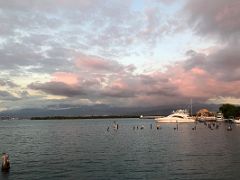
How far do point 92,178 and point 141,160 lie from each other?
19602 mm

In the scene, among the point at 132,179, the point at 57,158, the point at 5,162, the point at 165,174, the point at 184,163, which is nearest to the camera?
the point at 132,179

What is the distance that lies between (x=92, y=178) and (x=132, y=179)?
558 cm

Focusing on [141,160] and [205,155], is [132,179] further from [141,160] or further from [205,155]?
[205,155]

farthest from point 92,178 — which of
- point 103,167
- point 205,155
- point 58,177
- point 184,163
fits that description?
point 205,155

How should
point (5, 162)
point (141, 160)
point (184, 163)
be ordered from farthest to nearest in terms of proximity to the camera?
point (141, 160)
point (184, 163)
point (5, 162)

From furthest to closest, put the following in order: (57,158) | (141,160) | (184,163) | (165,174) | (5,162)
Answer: (57,158) < (141,160) < (184,163) < (5,162) < (165,174)

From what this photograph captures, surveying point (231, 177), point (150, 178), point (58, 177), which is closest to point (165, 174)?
point (150, 178)

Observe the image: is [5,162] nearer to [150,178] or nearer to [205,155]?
[150,178]

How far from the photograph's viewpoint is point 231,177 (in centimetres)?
5025

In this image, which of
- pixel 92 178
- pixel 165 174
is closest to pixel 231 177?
pixel 165 174

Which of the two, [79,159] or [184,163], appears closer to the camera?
[184,163]

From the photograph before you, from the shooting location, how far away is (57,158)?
73.1 meters

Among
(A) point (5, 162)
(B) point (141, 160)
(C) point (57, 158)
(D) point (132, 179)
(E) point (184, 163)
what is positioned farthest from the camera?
(C) point (57, 158)

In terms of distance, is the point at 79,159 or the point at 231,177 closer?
the point at 231,177
